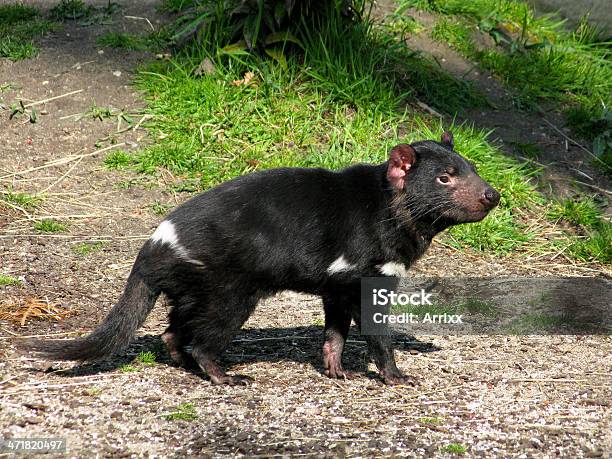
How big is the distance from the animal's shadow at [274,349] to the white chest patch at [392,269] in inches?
20.6

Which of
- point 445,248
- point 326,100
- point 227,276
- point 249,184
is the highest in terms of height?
point 249,184

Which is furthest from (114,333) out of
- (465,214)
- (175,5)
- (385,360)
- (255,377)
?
(175,5)

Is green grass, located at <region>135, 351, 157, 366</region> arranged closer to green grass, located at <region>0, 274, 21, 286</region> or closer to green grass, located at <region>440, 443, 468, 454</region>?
green grass, located at <region>0, 274, 21, 286</region>

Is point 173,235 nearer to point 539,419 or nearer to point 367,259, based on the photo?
point 367,259

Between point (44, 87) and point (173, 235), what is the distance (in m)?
4.05

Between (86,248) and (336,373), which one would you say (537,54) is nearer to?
(86,248)

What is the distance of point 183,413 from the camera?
3.80m

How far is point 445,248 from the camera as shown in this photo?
6.49 metres

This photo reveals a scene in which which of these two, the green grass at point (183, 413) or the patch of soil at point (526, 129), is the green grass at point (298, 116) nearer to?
the patch of soil at point (526, 129)

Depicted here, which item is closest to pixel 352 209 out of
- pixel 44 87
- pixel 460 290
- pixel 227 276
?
pixel 227 276

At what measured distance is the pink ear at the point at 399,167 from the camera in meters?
4.45

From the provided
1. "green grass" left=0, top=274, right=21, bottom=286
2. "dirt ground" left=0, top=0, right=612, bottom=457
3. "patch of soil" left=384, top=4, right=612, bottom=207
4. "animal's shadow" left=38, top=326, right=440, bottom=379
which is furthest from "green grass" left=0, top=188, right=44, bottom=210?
"patch of soil" left=384, top=4, right=612, bottom=207

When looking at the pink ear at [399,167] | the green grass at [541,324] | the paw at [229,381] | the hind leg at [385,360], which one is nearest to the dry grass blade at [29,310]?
the paw at [229,381]

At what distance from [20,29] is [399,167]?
5155 mm
